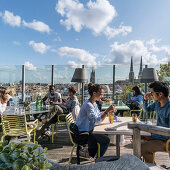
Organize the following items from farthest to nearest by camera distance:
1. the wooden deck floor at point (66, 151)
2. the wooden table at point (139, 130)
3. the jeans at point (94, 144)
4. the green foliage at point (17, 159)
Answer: the wooden deck floor at point (66, 151) → the jeans at point (94, 144) → the wooden table at point (139, 130) → the green foliage at point (17, 159)

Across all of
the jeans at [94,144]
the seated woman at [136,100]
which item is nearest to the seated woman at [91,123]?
the jeans at [94,144]

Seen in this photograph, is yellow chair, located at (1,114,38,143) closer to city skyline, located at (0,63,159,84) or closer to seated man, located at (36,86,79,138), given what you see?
seated man, located at (36,86,79,138)

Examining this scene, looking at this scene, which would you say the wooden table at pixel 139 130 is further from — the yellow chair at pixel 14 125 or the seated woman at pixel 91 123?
the yellow chair at pixel 14 125

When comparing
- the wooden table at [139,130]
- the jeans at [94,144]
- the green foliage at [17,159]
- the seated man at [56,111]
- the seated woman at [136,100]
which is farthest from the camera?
the seated woman at [136,100]

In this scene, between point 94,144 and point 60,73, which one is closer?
point 94,144

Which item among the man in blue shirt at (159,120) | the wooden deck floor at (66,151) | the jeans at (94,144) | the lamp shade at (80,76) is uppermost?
the lamp shade at (80,76)

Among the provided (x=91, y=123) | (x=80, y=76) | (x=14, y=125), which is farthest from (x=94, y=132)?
(x=80, y=76)

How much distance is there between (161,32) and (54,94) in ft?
25.2

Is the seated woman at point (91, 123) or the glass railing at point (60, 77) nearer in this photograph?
the seated woman at point (91, 123)

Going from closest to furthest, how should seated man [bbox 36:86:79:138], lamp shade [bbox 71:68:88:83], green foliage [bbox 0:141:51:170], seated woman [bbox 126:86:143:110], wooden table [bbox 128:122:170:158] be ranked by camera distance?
green foliage [bbox 0:141:51:170], wooden table [bbox 128:122:170:158], seated man [bbox 36:86:79:138], seated woman [bbox 126:86:143:110], lamp shade [bbox 71:68:88:83]

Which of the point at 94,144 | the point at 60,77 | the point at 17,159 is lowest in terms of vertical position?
the point at 94,144

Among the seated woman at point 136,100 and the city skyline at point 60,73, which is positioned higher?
the city skyline at point 60,73

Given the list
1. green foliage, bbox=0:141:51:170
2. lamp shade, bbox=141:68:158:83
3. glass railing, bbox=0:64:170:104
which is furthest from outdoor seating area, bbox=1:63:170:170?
glass railing, bbox=0:64:170:104

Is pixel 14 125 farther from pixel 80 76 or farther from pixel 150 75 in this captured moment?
pixel 150 75
